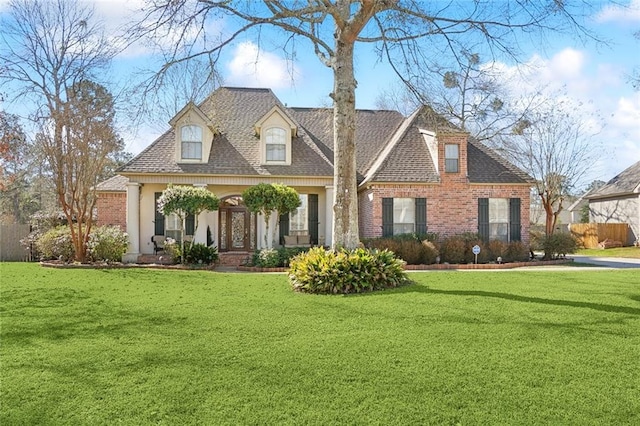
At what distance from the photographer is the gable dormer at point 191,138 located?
56.9ft

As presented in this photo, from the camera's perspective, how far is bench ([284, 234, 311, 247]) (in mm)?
17922

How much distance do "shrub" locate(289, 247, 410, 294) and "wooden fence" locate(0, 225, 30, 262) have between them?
14086 mm

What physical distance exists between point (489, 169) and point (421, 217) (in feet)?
12.1

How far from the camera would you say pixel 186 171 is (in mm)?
17016

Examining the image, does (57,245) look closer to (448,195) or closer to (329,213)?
(329,213)

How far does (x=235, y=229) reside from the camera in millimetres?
19172

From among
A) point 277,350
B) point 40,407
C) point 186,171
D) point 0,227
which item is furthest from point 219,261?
point 40,407

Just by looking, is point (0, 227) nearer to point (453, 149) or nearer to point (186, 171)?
point (186, 171)

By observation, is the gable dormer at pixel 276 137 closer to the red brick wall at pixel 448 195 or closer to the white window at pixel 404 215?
the red brick wall at pixel 448 195

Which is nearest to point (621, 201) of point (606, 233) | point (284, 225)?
point (606, 233)

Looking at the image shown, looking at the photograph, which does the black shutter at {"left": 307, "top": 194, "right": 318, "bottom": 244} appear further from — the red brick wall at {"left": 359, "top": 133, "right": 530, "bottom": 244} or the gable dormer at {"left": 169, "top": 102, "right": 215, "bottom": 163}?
the gable dormer at {"left": 169, "top": 102, "right": 215, "bottom": 163}

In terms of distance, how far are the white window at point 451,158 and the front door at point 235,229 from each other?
855 centimetres

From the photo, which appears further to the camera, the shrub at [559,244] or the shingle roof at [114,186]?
the shingle roof at [114,186]

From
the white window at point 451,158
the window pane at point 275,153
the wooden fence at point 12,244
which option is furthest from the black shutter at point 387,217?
the wooden fence at point 12,244
